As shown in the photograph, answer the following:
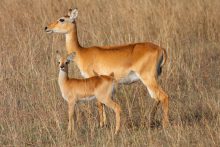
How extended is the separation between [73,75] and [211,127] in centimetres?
272

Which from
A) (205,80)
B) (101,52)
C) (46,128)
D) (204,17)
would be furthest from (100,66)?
(204,17)

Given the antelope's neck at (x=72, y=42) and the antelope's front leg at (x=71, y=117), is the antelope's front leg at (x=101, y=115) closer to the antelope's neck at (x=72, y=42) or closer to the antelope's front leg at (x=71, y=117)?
the antelope's front leg at (x=71, y=117)

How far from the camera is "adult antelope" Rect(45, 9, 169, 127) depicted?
7336mm

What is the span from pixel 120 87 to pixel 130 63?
781mm

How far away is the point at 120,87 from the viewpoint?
26.8 feet

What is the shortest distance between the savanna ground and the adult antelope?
268mm

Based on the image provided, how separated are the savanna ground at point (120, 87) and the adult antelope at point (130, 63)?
0.27 m

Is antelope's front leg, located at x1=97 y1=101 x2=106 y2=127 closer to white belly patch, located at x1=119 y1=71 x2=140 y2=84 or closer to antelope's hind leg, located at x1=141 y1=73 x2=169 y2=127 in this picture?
white belly patch, located at x1=119 y1=71 x2=140 y2=84

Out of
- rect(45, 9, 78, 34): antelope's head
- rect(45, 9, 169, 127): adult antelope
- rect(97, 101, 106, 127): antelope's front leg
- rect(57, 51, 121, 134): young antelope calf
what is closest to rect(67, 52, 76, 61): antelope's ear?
rect(57, 51, 121, 134): young antelope calf

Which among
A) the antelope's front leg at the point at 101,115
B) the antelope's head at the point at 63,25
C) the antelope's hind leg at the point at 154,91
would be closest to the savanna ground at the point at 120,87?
the antelope's front leg at the point at 101,115

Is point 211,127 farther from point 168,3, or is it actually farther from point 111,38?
point 168,3

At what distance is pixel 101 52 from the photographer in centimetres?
760

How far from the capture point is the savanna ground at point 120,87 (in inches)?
262

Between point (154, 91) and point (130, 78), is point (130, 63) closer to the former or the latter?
point (130, 78)
